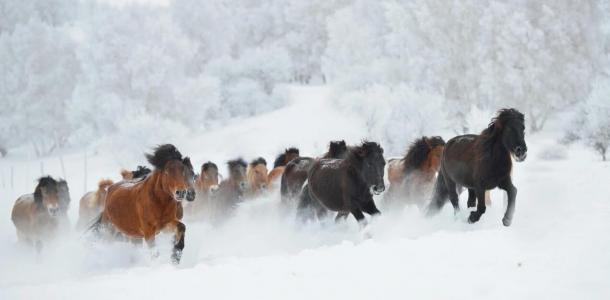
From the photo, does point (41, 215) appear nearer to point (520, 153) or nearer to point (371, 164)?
point (371, 164)

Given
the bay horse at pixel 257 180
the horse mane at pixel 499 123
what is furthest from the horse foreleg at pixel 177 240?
the bay horse at pixel 257 180

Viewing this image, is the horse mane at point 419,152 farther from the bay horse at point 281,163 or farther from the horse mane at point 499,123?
the bay horse at point 281,163

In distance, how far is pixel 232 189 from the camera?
14.0 m

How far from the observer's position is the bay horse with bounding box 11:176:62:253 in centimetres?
1165

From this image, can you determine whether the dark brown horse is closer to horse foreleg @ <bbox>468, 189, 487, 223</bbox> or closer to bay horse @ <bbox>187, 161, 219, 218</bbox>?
bay horse @ <bbox>187, 161, 219, 218</bbox>

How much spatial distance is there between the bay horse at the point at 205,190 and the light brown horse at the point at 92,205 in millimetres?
2129

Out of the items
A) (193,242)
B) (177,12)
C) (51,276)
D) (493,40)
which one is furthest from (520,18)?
(177,12)

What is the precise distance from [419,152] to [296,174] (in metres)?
2.51

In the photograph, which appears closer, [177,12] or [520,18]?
[520,18]

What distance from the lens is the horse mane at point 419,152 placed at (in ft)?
35.1

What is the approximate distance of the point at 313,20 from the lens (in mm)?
64812

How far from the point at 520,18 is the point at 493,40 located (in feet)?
8.27

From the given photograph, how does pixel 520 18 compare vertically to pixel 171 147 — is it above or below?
above

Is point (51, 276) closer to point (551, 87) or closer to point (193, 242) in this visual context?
point (193, 242)
